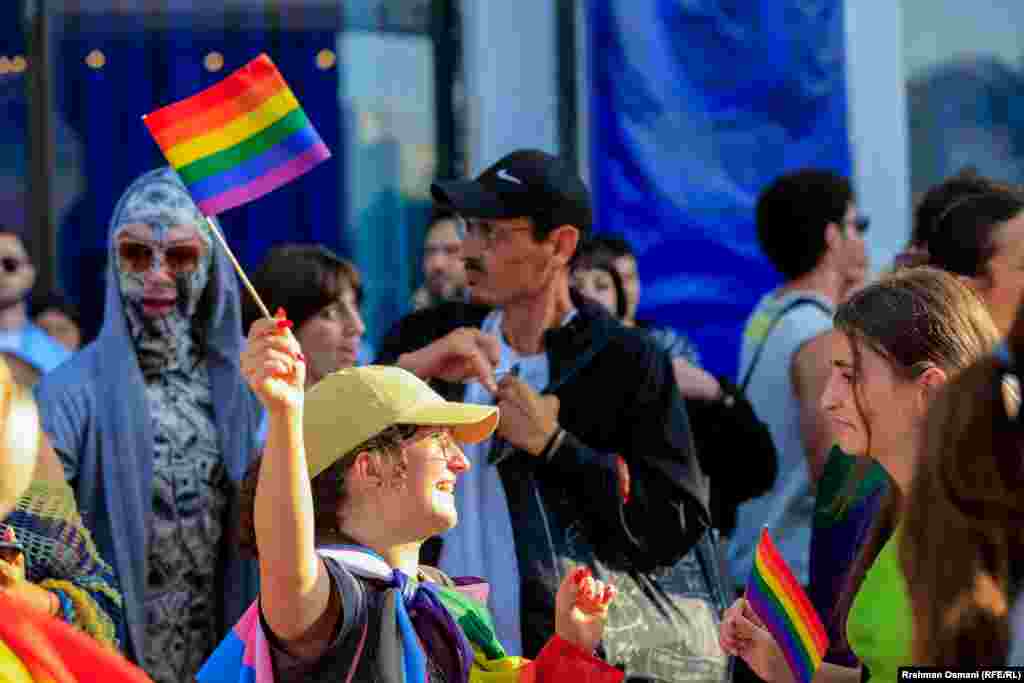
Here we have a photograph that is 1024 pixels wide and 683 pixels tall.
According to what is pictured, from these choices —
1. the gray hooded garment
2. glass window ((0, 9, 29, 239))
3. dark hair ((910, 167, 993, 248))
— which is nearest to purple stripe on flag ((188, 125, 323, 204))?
the gray hooded garment

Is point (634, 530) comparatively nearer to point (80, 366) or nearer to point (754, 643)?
point (754, 643)

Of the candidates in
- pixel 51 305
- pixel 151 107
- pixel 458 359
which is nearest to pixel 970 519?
pixel 458 359

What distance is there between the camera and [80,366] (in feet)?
16.9

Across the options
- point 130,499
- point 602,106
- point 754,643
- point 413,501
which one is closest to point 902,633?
point 754,643

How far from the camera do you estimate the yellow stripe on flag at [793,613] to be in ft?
11.7

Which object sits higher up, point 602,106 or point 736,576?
point 602,106

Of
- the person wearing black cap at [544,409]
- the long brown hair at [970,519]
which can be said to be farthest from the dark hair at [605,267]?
the long brown hair at [970,519]

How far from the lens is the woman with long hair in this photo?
3523mm

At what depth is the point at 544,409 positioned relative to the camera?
4625 mm

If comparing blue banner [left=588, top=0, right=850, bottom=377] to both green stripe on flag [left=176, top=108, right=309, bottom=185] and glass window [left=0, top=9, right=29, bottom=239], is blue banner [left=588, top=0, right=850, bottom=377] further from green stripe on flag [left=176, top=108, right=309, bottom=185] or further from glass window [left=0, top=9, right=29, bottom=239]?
green stripe on flag [left=176, top=108, right=309, bottom=185]

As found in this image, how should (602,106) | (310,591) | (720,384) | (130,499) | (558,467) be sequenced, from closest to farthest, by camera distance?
(310,591)
(558,467)
(130,499)
(720,384)
(602,106)

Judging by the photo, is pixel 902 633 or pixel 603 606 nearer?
pixel 902 633

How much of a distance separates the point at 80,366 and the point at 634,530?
1.56m

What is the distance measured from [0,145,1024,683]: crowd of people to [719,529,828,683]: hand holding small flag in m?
0.02
